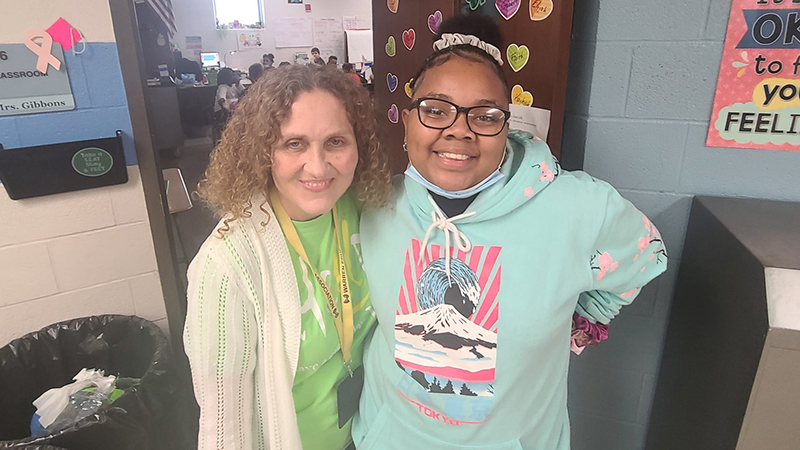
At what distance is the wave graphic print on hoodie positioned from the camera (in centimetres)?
109

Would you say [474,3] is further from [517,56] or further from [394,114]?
[394,114]

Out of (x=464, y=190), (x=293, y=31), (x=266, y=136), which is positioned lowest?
(x=464, y=190)

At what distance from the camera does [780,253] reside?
100cm

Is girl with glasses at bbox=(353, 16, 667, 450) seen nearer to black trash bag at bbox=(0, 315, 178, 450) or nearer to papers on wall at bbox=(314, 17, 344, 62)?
black trash bag at bbox=(0, 315, 178, 450)

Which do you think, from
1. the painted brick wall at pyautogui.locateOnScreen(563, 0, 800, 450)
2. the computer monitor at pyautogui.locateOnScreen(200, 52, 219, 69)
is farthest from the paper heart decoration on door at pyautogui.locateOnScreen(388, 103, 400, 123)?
the computer monitor at pyautogui.locateOnScreen(200, 52, 219, 69)

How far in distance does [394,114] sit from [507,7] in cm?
107

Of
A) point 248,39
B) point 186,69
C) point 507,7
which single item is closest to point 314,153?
point 507,7

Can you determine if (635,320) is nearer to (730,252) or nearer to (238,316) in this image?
(730,252)

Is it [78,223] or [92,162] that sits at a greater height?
[92,162]

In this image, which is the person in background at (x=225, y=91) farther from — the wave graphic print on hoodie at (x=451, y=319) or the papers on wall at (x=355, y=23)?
the wave graphic print on hoodie at (x=451, y=319)

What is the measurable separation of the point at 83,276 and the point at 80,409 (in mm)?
462

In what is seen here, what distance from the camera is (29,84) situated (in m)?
1.62

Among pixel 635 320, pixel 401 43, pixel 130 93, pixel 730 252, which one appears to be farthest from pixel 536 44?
pixel 130 93

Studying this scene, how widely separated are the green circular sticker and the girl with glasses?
1.14 metres
